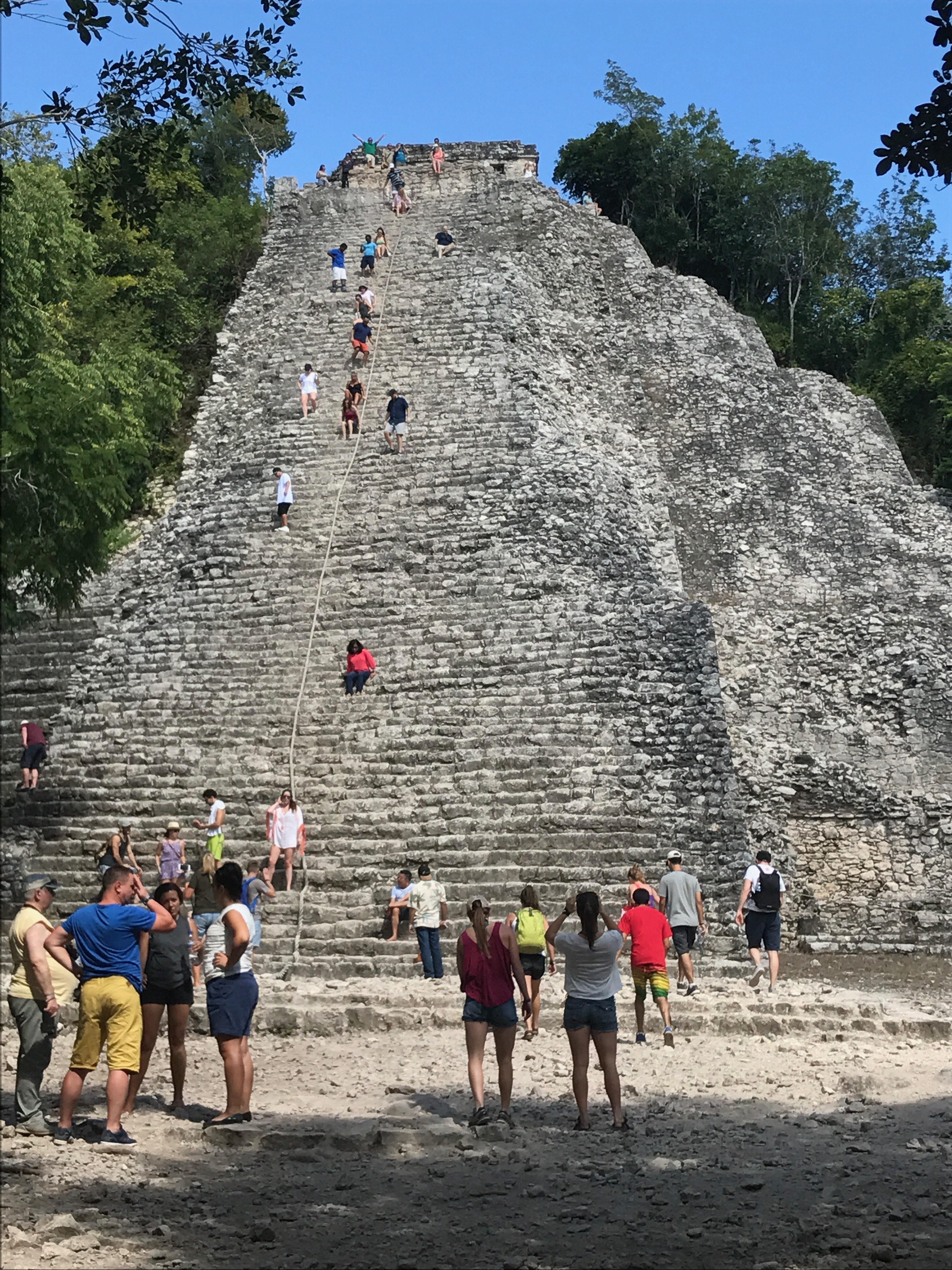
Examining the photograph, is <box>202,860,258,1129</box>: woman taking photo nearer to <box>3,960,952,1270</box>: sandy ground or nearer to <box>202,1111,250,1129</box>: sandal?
<box>202,1111,250,1129</box>: sandal

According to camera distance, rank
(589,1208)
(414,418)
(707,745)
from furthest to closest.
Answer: (414,418)
(707,745)
(589,1208)

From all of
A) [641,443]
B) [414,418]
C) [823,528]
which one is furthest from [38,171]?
[823,528]

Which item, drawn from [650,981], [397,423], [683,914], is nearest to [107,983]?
[650,981]

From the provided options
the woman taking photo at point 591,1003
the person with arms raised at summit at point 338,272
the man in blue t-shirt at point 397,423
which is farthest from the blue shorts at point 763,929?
the person with arms raised at summit at point 338,272

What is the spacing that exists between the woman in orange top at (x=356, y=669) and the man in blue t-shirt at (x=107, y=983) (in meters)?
7.47

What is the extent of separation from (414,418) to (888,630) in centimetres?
726

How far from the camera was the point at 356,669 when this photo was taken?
14.2 meters

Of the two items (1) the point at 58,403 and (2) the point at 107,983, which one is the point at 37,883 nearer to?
(2) the point at 107,983

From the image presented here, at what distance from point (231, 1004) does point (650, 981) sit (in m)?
3.43

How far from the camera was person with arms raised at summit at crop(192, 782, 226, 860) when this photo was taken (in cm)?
1196

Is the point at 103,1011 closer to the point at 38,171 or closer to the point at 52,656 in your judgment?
the point at 52,656

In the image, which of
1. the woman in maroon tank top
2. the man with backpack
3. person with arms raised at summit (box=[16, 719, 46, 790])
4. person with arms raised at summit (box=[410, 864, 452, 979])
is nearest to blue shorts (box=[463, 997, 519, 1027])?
the woman in maroon tank top

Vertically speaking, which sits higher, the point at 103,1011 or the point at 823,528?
the point at 823,528

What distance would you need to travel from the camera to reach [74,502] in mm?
10180
